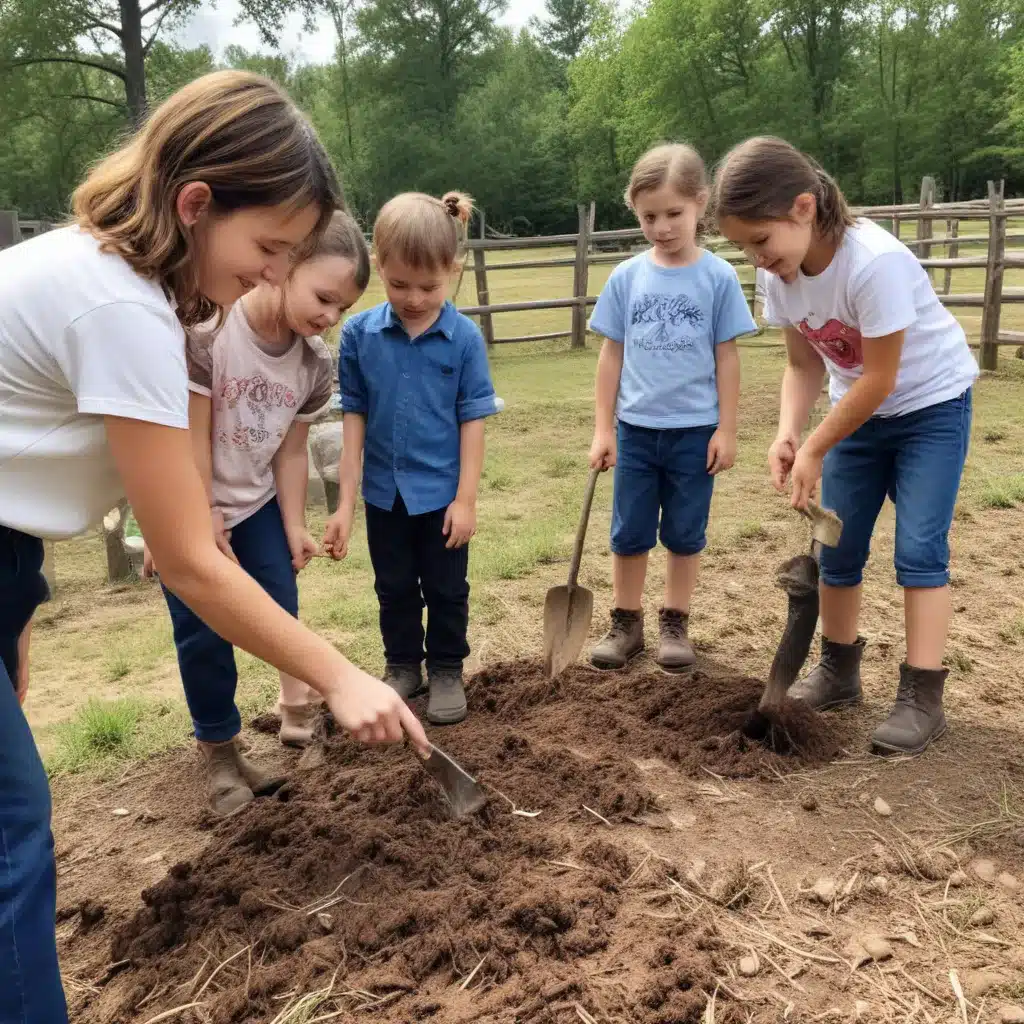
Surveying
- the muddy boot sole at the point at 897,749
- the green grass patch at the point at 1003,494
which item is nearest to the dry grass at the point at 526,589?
the green grass patch at the point at 1003,494

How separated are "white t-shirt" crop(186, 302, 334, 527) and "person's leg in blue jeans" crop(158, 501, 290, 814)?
0.08 metres

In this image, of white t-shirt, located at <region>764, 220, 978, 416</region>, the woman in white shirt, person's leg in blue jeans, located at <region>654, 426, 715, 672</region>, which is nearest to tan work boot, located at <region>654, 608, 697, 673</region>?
person's leg in blue jeans, located at <region>654, 426, 715, 672</region>

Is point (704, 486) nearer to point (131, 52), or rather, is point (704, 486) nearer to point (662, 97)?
point (131, 52)

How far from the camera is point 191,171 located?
146cm

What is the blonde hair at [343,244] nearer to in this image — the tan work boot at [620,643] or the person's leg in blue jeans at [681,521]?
the person's leg in blue jeans at [681,521]

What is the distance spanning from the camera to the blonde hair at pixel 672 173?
122 inches

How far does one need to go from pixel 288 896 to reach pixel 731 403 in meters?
2.00

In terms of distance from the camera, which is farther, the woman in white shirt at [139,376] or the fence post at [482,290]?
the fence post at [482,290]

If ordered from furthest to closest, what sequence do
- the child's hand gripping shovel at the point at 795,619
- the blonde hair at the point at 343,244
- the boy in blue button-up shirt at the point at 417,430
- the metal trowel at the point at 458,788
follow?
the boy in blue button-up shirt at the point at 417,430 < the child's hand gripping shovel at the point at 795,619 < the blonde hair at the point at 343,244 < the metal trowel at the point at 458,788

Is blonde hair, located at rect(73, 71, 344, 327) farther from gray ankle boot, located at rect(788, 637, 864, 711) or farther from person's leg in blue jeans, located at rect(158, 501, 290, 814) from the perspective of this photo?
gray ankle boot, located at rect(788, 637, 864, 711)

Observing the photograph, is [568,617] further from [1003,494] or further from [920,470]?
[1003,494]

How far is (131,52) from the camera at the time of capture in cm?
1947

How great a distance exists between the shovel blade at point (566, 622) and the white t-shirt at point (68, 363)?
206cm

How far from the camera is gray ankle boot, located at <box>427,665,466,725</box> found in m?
3.06
